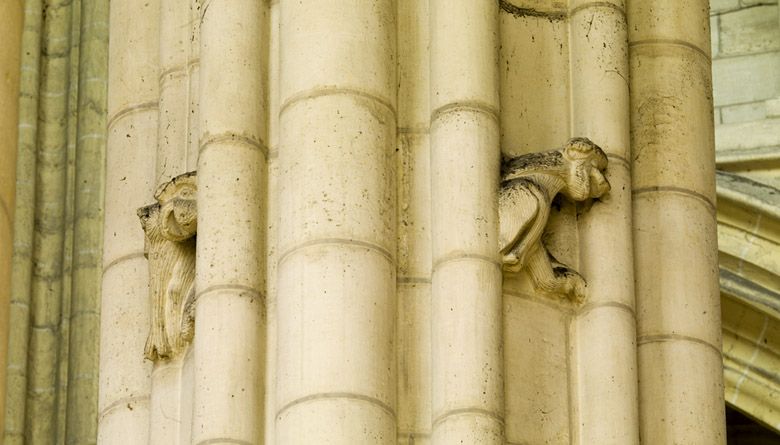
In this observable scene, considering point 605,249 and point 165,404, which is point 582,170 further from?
point 165,404

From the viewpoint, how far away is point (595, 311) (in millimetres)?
5613

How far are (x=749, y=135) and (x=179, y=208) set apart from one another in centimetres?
625

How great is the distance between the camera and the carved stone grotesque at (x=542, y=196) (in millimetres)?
5480

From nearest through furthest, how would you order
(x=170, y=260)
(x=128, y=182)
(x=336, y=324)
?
(x=336, y=324) → (x=170, y=260) → (x=128, y=182)

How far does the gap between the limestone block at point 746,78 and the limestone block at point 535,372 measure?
6359mm

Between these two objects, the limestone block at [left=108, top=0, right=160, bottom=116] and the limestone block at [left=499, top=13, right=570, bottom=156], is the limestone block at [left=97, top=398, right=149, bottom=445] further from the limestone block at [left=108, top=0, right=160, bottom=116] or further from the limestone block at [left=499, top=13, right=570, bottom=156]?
the limestone block at [left=499, top=13, right=570, bottom=156]

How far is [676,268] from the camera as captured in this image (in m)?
5.86

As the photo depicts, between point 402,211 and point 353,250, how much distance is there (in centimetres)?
20

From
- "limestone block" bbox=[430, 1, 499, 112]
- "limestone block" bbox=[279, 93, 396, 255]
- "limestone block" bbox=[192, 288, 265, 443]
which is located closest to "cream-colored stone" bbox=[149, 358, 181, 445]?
"limestone block" bbox=[192, 288, 265, 443]

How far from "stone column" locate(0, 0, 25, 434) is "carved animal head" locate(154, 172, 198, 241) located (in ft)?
3.28

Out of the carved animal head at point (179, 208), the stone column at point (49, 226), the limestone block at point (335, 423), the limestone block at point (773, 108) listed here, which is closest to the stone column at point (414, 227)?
the limestone block at point (335, 423)

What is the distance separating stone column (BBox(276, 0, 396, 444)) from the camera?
5.24 meters

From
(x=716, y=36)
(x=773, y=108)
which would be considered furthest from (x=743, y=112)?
(x=716, y=36)

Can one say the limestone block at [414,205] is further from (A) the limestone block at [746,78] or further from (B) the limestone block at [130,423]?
(A) the limestone block at [746,78]
